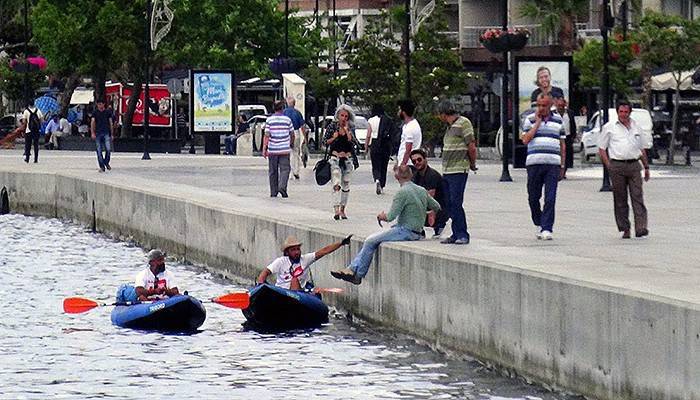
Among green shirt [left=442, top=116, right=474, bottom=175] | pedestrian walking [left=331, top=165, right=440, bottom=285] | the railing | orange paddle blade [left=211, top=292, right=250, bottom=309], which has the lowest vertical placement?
orange paddle blade [left=211, top=292, right=250, bottom=309]

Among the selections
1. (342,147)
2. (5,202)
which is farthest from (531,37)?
(342,147)

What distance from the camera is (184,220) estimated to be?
36188 mm

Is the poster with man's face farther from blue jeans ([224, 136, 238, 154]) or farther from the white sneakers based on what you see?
blue jeans ([224, 136, 238, 154])

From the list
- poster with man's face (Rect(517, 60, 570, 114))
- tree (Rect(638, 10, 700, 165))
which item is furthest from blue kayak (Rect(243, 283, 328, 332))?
tree (Rect(638, 10, 700, 165))

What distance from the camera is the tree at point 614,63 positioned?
64.3 meters

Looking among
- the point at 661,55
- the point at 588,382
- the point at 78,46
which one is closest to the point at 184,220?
the point at 588,382

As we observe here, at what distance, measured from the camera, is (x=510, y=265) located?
20438 millimetres

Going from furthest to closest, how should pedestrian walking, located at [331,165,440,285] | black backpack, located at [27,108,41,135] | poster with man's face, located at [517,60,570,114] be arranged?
black backpack, located at [27,108,41,135]
poster with man's face, located at [517,60,570,114]
pedestrian walking, located at [331,165,440,285]

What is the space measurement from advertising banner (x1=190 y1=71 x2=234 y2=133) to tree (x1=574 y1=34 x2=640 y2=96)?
1154 cm

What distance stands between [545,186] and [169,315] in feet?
15.8

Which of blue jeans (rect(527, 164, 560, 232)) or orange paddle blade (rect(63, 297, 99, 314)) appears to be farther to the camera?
orange paddle blade (rect(63, 297, 99, 314))

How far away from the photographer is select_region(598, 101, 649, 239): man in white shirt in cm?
2512

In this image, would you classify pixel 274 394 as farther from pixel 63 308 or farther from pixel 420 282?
pixel 63 308

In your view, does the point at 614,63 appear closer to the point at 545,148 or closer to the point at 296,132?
the point at 296,132
